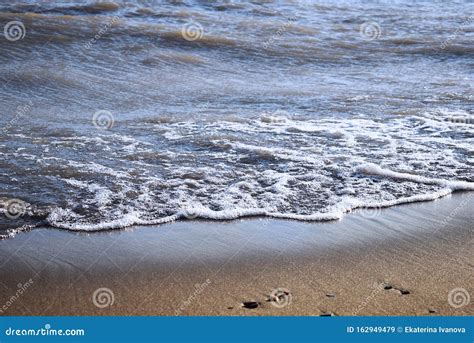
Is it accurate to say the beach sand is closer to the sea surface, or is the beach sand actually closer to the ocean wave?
the ocean wave

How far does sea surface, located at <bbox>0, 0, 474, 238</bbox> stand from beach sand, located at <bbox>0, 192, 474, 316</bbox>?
0.72ft

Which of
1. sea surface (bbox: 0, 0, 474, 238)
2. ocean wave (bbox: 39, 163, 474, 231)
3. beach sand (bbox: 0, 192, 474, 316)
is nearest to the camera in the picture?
beach sand (bbox: 0, 192, 474, 316)

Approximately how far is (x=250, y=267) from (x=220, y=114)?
11.9 feet

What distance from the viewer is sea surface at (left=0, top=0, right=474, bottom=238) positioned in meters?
4.88

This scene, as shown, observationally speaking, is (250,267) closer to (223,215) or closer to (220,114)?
(223,215)

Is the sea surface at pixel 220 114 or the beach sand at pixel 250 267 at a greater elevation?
the beach sand at pixel 250 267

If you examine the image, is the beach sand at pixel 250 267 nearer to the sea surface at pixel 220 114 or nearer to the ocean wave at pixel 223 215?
the ocean wave at pixel 223 215

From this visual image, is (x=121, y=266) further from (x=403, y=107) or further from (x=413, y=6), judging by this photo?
(x=413, y=6)

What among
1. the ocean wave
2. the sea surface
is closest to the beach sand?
the ocean wave

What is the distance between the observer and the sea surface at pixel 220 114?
4.88 meters

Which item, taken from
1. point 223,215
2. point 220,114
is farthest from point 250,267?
point 220,114

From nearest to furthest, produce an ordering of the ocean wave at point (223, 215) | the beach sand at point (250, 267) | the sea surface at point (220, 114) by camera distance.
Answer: the beach sand at point (250, 267) → the ocean wave at point (223, 215) → the sea surface at point (220, 114)

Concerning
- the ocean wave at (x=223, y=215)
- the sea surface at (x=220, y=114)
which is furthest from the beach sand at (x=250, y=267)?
the sea surface at (x=220, y=114)

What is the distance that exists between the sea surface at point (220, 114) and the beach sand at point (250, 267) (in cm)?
22
